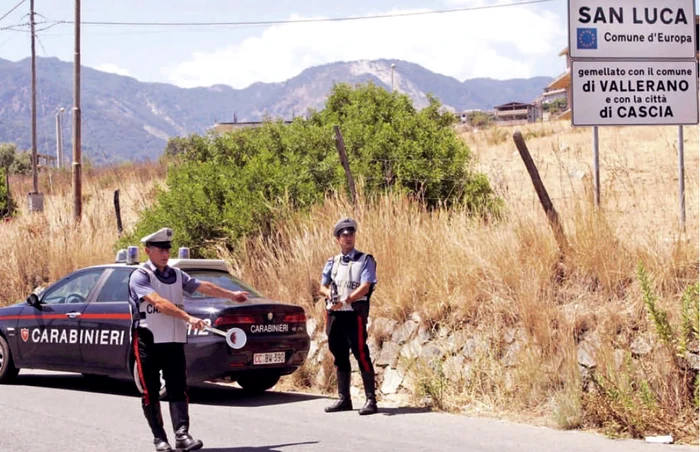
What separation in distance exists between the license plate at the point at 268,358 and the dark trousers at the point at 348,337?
3.01ft

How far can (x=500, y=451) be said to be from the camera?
26.9 ft

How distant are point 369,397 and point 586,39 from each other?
17.4 ft

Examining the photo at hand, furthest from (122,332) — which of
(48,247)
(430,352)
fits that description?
(48,247)

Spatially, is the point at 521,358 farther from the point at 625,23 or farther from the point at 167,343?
the point at 625,23

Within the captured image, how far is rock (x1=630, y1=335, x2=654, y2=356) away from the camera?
31.1ft

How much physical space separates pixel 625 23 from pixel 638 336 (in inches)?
178

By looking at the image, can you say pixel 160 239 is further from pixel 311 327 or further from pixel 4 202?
pixel 4 202

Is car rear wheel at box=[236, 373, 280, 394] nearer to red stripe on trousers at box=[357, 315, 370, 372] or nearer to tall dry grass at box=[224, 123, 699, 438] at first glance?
tall dry grass at box=[224, 123, 699, 438]

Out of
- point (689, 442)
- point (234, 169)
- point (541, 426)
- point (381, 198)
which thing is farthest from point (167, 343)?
point (234, 169)

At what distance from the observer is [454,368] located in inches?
429

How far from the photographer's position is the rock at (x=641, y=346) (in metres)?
9.48

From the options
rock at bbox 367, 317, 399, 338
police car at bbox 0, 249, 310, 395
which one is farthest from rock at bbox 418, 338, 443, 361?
police car at bbox 0, 249, 310, 395

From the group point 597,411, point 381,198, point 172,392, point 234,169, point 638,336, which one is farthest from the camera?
point 234,169

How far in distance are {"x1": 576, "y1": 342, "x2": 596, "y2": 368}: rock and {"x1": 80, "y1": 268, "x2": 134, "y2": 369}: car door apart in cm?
496
